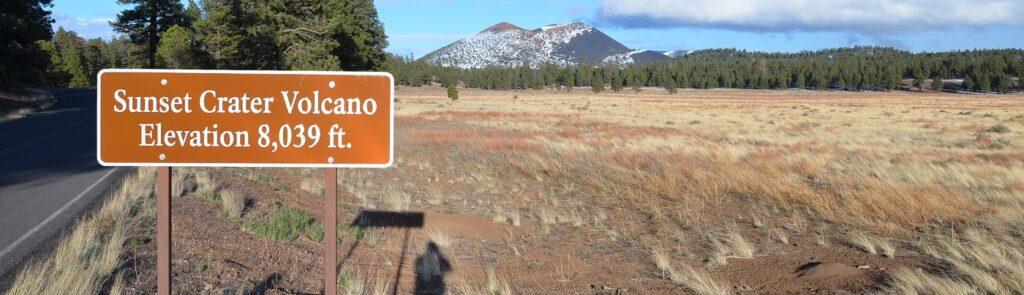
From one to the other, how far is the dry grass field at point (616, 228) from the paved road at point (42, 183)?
738 mm

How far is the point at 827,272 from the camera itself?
778 cm

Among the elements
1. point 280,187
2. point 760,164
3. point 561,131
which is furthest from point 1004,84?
point 280,187

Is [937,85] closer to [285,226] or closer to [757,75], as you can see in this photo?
[757,75]

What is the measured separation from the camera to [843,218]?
10938 mm

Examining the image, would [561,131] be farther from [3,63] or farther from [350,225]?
[3,63]

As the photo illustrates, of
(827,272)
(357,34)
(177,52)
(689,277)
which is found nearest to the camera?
(827,272)

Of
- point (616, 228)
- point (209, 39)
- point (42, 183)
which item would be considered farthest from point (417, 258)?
point (209, 39)

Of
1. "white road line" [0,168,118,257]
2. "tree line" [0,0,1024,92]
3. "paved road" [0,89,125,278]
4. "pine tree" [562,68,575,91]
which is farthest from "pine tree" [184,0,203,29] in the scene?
"pine tree" [562,68,575,91]

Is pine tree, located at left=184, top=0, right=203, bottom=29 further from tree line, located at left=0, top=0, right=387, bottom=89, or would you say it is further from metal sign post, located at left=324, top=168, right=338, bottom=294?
metal sign post, located at left=324, top=168, right=338, bottom=294

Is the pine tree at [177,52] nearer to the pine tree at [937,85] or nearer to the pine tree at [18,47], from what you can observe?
the pine tree at [18,47]

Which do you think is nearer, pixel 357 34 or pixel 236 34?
pixel 236 34

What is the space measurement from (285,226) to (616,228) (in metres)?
4.40

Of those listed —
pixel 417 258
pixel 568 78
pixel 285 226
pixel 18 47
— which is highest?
pixel 568 78

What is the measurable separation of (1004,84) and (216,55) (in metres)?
130
